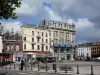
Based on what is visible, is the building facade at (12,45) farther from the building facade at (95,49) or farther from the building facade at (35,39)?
the building facade at (95,49)

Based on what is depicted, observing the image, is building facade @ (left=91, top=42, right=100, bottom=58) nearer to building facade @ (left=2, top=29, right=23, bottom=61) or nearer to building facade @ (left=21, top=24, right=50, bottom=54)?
building facade @ (left=21, top=24, right=50, bottom=54)

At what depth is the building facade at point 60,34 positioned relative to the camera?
399 feet

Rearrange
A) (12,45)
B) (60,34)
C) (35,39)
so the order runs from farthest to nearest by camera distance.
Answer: (60,34), (35,39), (12,45)

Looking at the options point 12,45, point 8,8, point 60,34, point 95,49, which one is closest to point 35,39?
point 12,45

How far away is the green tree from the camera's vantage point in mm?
19578

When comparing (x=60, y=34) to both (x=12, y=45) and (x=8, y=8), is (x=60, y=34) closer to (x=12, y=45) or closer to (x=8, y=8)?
(x=12, y=45)

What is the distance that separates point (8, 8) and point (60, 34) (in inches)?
4202

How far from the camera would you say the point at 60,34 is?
415 feet

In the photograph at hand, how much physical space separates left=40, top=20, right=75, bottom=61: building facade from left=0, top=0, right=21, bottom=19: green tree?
98838mm

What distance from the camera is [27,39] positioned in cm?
10806

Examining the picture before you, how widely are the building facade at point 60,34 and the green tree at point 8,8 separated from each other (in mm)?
98838

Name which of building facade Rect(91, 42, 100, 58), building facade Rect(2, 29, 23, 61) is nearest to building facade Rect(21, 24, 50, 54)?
building facade Rect(2, 29, 23, 61)

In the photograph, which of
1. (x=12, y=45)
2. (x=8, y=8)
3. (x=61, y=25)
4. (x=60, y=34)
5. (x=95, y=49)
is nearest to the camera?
(x=8, y=8)

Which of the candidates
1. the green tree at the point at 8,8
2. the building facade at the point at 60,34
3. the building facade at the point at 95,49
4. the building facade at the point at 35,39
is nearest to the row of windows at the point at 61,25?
the building facade at the point at 60,34
